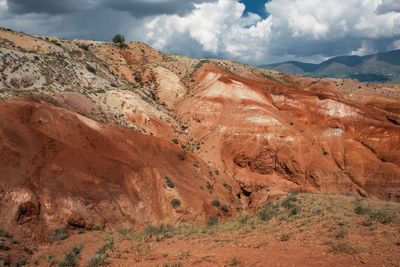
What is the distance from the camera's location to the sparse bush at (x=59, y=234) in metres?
9.98

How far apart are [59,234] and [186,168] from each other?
12483 millimetres

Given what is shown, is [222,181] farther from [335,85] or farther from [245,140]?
[335,85]

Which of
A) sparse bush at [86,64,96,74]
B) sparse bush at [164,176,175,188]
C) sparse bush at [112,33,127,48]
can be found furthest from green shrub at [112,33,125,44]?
sparse bush at [164,176,175,188]

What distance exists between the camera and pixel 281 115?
32.4 metres

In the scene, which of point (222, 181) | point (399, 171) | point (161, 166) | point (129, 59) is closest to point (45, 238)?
point (161, 166)

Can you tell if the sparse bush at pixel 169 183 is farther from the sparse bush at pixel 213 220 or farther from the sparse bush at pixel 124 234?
the sparse bush at pixel 124 234

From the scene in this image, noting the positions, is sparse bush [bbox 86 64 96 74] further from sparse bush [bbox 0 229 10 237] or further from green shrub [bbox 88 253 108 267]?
green shrub [bbox 88 253 108 267]

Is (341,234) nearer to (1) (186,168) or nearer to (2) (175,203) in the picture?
A: (2) (175,203)

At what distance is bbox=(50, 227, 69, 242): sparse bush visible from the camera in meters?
9.98

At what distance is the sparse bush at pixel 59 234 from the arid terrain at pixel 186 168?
0.04 m

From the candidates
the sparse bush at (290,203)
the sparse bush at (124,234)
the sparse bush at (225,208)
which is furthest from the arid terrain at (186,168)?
the sparse bush at (225,208)

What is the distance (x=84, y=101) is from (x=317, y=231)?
2224 cm

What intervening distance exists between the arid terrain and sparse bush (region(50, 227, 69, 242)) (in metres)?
0.04

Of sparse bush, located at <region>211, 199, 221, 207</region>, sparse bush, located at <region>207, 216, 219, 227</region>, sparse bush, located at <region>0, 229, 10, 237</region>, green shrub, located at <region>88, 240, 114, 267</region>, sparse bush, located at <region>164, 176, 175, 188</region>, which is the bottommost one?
sparse bush, located at <region>207, 216, 219, 227</region>
